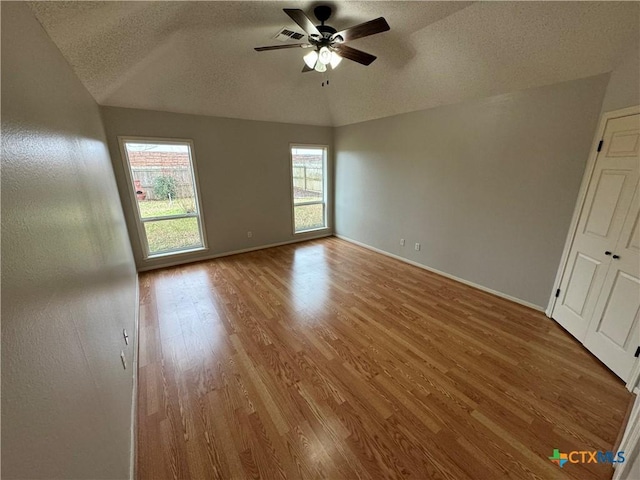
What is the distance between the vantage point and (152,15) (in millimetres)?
1868

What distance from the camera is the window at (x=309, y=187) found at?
16.8 feet

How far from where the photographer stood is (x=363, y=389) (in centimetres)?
184

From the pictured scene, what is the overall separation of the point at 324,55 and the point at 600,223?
2.88 meters

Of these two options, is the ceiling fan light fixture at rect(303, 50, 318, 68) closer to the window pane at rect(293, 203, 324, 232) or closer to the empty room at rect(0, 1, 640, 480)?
the empty room at rect(0, 1, 640, 480)

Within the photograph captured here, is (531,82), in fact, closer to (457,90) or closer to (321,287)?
(457,90)

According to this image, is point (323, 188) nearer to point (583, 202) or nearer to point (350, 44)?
point (350, 44)

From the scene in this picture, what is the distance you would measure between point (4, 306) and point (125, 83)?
3.61 m

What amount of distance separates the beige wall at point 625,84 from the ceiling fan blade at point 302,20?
2.49m

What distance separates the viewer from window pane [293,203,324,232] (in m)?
5.43

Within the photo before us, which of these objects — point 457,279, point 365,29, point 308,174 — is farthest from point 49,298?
point 308,174

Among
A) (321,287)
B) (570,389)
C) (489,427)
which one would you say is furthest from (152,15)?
(570,389)

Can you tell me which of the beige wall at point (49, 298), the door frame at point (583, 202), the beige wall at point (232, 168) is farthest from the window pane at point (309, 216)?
the door frame at point (583, 202)

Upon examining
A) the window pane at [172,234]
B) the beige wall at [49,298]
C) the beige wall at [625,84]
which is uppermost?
the beige wall at [625,84]

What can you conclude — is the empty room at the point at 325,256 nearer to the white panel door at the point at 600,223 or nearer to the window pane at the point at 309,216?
the white panel door at the point at 600,223
